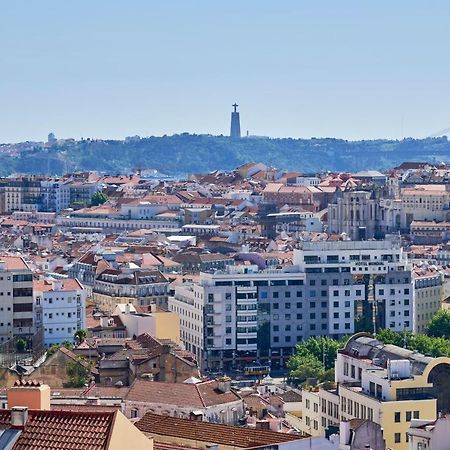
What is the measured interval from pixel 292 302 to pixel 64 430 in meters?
Result: 50.8

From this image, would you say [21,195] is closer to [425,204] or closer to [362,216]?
[425,204]

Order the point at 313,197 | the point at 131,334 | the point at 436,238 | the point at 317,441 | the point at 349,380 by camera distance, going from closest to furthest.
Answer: the point at 317,441, the point at 349,380, the point at 131,334, the point at 436,238, the point at 313,197

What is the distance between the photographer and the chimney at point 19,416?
14734 millimetres

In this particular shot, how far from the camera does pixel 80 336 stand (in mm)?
53031

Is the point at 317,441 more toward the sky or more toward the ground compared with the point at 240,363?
more toward the sky

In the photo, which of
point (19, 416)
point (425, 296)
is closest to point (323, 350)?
point (425, 296)

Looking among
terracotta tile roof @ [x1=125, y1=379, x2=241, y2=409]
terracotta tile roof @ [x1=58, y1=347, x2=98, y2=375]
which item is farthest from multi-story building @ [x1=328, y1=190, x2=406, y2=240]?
terracotta tile roof @ [x1=125, y1=379, x2=241, y2=409]

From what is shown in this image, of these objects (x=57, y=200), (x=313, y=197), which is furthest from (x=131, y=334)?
(x=57, y=200)

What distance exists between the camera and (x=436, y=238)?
11138 centimetres

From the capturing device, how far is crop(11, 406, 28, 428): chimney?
14734 mm

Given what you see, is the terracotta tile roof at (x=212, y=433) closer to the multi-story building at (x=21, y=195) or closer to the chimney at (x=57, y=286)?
the chimney at (x=57, y=286)

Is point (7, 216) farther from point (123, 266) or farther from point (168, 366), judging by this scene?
point (168, 366)

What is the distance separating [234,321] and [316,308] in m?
3.17

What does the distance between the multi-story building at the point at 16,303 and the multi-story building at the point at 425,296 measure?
58.1ft
